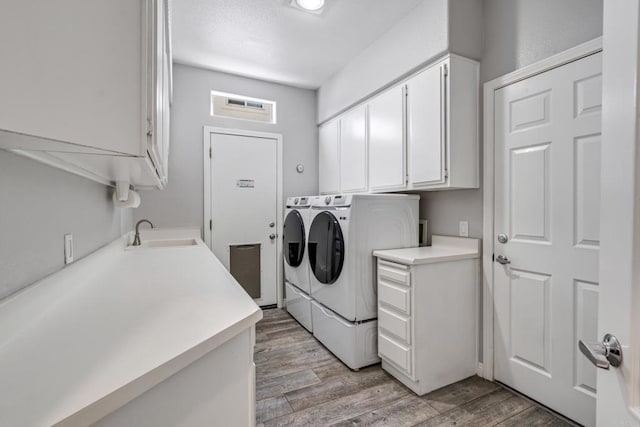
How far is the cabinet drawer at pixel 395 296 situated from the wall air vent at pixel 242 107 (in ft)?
8.07

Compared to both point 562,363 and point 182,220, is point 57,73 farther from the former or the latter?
point 182,220

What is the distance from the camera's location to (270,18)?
2.29 m

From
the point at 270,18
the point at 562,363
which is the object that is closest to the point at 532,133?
the point at 562,363

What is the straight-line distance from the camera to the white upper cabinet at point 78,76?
0.41m

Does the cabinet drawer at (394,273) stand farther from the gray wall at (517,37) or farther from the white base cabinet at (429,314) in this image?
the gray wall at (517,37)

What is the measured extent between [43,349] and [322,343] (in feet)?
7.44

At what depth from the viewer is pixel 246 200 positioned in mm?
3430

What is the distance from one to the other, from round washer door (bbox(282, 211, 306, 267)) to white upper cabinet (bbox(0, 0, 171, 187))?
2.25 meters

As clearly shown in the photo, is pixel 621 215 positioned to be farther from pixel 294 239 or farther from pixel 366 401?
pixel 294 239

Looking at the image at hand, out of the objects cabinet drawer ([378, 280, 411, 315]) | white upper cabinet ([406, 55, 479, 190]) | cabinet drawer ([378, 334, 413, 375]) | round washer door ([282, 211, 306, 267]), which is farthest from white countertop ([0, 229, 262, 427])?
round washer door ([282, 211, 306, 267])

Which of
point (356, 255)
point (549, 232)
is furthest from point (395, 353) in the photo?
point (549, 232)

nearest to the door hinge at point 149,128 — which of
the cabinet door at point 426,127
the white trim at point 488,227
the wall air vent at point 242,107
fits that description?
the cabinet door at point 426,127

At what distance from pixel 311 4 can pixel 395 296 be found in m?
2.19

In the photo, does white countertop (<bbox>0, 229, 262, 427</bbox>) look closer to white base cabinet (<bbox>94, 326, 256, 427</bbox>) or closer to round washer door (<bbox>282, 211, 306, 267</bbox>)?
white base cabinet (<bbox>94, 326, 256, 427</bbox>)
